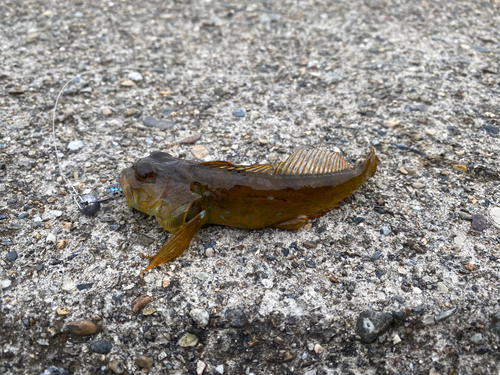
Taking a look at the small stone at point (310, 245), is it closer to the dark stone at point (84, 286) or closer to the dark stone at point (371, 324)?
the dark stone at point (371, 324)

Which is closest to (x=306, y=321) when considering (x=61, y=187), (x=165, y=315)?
(x=165, y=315)

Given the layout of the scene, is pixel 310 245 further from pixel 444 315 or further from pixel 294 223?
pixel 444 315

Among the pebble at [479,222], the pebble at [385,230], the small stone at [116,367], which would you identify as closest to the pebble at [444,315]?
the pebble at [385,230]

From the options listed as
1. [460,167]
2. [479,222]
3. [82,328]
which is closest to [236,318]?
[82,328]

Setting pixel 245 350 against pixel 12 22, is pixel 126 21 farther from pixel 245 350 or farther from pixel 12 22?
pixel 245 350

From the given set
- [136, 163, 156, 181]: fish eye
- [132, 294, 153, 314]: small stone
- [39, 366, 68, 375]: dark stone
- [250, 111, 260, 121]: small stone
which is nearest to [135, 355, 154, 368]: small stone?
[132, 294, 153, 314]: small stone

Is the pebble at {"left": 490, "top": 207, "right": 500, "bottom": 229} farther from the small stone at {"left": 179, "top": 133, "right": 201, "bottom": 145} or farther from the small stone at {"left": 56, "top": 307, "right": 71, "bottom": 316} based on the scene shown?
the small stone at {"left": 56, "top": 307, "right": 71, "bottom": 316}
